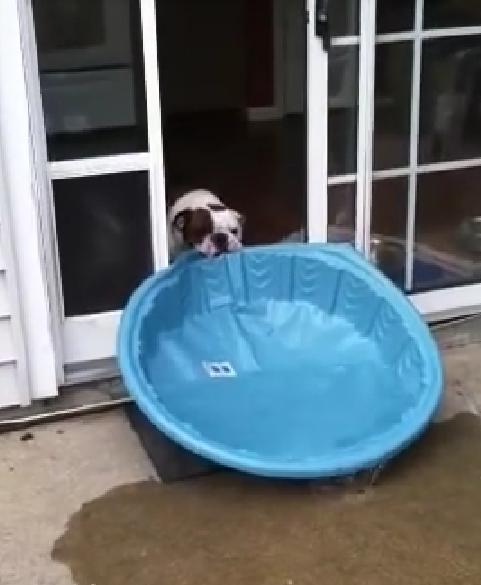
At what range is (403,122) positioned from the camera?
2.98 m

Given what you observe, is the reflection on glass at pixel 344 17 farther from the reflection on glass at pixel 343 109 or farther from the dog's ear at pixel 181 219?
the dog's ear at pixel 181 219

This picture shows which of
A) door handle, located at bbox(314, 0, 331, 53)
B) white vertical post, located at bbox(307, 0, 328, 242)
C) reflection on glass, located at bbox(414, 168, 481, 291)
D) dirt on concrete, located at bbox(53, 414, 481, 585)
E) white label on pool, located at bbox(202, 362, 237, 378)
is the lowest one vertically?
dirt on concrete, located at bbox(53, 414, 481, 585)

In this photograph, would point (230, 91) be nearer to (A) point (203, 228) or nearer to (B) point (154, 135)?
(A) point (203, 228)

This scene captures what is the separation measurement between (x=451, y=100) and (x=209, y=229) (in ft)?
2.79

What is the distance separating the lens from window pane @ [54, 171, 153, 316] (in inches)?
106

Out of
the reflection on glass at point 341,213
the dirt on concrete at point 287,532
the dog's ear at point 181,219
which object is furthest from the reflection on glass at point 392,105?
the dirt on concrete at point 287,532

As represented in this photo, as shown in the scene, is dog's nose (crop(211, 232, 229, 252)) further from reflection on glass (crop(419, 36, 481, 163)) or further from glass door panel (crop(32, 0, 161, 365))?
reflection on glass (crop(419, 36, 481, 163))

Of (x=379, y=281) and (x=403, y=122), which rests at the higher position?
(x=403, y=122)

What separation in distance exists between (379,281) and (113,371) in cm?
81

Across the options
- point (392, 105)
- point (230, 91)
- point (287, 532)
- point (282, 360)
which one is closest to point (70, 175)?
point (282, 360)

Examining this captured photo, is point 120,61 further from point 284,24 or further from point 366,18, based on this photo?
point 284,24

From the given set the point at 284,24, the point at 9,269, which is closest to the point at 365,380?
the point at 9,269

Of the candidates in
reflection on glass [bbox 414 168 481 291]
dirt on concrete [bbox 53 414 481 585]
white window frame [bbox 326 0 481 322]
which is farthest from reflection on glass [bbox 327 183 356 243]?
dirt on concrete [bbox 53 414 481 585]

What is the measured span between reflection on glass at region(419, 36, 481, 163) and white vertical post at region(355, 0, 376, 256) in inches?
7.7
